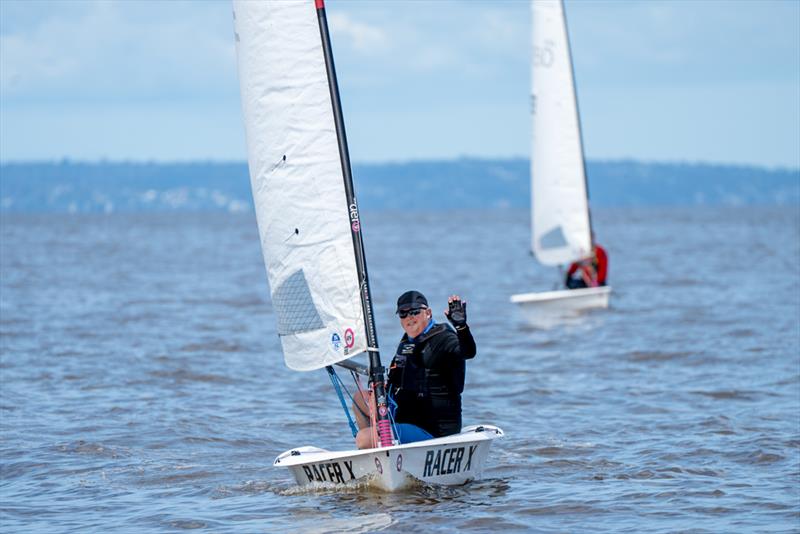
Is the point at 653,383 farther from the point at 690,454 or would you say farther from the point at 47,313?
the point at 47,313

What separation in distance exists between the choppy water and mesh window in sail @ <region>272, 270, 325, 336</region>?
127cm

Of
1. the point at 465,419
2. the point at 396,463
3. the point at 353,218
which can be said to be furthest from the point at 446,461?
the point at 465,419

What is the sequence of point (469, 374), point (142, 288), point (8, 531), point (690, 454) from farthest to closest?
point (142, 288) < point (469, 374) < point (690, 454) < point (8, 531)

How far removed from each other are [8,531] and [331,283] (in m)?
2.84

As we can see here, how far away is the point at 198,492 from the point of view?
32.6ft

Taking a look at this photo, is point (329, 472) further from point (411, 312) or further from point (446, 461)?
point (411, 312)

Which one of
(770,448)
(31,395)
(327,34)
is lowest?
(770,448)

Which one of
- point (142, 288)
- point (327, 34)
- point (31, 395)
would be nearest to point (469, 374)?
point (31, 395)

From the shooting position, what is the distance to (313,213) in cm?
906

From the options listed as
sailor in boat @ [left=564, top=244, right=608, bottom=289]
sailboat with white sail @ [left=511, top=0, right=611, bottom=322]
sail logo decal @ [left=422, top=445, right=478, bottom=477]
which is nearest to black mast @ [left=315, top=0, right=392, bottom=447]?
sail logo decal @ [left=422, top=445, right=478, bottom=477]

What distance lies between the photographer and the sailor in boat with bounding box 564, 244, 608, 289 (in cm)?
2512

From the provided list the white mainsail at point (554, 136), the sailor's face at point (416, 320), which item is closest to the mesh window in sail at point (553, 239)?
the white mainsail at point (554, 136)

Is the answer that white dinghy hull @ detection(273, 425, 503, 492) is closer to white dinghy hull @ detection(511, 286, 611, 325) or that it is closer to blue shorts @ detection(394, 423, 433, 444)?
blue shorts @ detection(394, 423, 433, 444)

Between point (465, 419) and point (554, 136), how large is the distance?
14.0 m
